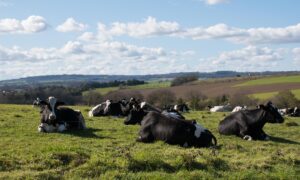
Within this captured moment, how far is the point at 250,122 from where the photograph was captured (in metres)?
21.8

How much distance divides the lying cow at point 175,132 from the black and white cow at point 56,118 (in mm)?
4429

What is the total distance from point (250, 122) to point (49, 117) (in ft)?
29.0

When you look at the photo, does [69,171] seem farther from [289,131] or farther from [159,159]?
[289,131]

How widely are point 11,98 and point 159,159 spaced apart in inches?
2348

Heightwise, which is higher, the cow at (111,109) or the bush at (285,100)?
the cow at (111,109)

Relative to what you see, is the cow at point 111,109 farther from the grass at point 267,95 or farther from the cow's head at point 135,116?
the grass at point 267,95

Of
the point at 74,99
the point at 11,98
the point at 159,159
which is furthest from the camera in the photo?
the point at 74,99

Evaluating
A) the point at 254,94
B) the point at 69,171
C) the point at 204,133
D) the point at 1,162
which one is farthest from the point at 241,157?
the point at 254,94

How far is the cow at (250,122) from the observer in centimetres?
2129

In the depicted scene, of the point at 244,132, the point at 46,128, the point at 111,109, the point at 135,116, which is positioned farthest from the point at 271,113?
the point at 111,109

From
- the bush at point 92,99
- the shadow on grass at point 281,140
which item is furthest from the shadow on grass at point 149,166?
the bush at point 92,99

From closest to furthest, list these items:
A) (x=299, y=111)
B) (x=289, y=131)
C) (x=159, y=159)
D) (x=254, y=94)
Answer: (x=159, y=159) → (x=289, y=131) → (x=299, y=111) → (x=254, y=94)

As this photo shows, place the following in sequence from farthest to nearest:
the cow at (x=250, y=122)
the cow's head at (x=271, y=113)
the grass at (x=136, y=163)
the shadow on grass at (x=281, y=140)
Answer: the cow's head at (x=271, y=113), the cow at (x=250, y=122), the shadow on grass at (x=281, y=140), the grass at (x=136, y=163)

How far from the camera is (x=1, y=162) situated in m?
11.1
